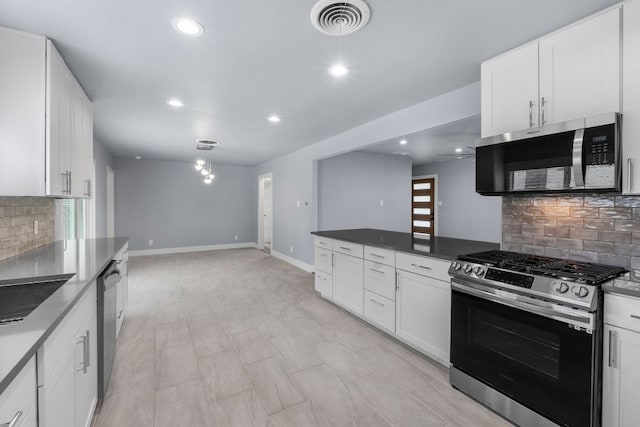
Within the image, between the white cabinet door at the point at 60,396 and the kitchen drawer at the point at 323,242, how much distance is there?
8.93 ft

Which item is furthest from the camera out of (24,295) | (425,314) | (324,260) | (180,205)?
(180,205)

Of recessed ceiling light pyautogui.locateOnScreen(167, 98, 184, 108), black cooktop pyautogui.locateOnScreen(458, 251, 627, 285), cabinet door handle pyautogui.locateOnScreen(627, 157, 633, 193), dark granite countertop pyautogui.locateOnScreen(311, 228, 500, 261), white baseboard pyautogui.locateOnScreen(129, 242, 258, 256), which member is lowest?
white baseboard pyautogui.locateOnScreen(129, 242, 258, 256)

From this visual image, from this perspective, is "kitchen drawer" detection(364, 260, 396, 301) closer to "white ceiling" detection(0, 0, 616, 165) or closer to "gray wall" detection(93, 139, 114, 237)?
"white ceiling" detection(0, 0, 616, 165)

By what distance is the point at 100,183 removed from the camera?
17.2ft

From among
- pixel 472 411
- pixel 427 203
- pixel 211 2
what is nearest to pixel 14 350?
pixel 211 2

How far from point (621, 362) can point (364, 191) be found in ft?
16.1

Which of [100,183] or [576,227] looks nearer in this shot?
[576,227]

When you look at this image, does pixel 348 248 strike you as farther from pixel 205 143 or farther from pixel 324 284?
pixel 205 143

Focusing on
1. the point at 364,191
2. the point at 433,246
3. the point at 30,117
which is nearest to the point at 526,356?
the point at 433,246

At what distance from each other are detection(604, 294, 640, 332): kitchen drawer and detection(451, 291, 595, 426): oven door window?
143 mm

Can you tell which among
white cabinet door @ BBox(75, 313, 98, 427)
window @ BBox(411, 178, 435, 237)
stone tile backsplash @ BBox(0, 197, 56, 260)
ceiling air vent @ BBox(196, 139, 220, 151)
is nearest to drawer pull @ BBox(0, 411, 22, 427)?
white cabinet door @ BBox(75, 313, 98, 427)

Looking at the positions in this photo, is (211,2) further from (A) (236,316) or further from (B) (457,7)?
(A) (236,316)

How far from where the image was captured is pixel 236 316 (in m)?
3.44

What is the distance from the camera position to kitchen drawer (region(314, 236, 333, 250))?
375cm
